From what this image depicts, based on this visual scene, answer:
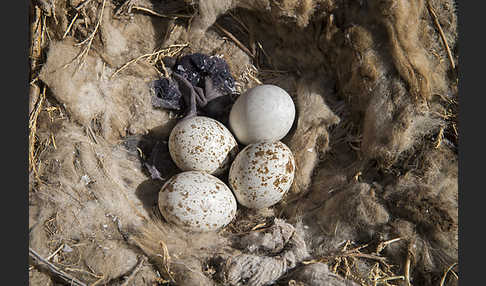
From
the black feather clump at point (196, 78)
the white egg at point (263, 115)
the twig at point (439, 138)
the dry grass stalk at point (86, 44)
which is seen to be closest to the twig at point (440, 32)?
the twig at point (439, 138)

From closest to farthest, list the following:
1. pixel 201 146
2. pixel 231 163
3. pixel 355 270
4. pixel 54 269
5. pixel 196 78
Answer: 1. pixel 54 269
2. pixel 355 270
3. pixel 201 146
4. pixel 231 163
5. pixel 196 78

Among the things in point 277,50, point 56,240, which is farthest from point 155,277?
point 277,50

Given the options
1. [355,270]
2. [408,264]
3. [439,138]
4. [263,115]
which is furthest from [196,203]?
[439,138]

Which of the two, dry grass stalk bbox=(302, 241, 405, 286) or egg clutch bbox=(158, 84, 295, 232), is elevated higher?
egg clutch bbox=(158, 84, 295, 232)

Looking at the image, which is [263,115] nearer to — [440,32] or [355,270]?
[355,270]

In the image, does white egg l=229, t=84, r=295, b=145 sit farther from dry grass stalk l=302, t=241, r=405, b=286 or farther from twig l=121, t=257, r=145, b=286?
twig l=121, t=257, r=145, b=286

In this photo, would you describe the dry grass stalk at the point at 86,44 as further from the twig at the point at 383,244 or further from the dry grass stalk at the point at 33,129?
the twig at the point at 383,244

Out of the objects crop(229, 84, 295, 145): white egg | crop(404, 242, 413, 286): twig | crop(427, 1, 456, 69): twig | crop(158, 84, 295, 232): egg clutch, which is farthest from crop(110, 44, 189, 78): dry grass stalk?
crop(404, 242, 413, 286): twig
